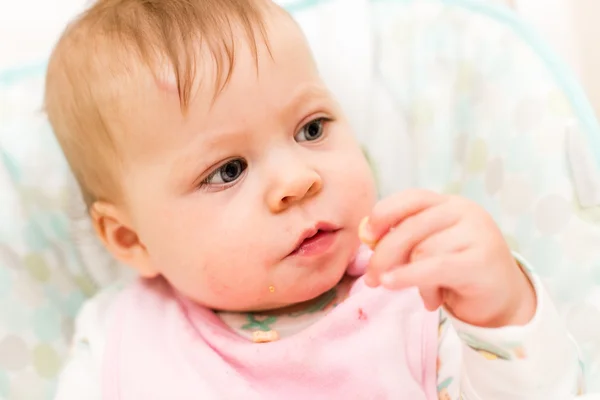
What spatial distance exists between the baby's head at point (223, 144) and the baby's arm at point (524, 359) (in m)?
0.18

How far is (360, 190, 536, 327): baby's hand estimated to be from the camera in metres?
0.66

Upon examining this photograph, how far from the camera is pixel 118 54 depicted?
821mm

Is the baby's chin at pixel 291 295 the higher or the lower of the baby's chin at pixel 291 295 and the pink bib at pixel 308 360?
the higher

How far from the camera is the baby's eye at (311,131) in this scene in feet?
2.81

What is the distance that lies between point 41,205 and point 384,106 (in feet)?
1.70

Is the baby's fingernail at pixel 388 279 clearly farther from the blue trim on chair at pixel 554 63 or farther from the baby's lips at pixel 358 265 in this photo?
the blue trim on chair at pixel 554 63

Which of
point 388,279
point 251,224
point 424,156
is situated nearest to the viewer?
point 388,279

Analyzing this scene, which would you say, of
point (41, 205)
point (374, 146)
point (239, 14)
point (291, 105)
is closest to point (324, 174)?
point (291, 105)

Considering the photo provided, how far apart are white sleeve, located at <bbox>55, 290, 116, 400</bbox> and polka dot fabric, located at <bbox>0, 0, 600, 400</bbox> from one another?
7cm

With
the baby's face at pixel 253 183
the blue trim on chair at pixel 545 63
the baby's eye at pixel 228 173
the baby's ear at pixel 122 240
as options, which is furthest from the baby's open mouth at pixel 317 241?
the blue trim on chair at pixel 545 63

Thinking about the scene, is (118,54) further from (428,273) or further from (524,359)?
(524,359)

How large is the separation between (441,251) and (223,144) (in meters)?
0.27

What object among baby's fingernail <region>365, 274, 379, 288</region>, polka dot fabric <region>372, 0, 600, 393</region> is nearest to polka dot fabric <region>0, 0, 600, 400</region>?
polka dot fabric <region>372, 0, 600, 393</region>

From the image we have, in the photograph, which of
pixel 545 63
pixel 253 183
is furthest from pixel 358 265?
pixel 545 63
